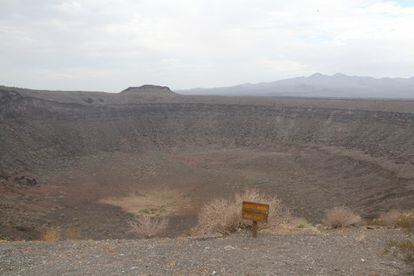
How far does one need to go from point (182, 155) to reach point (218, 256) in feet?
115

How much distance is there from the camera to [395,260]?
9.78 metres

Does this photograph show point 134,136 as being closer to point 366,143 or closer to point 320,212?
point 366,143

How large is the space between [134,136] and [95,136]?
181 inches

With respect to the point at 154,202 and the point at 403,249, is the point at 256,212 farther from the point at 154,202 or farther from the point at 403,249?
the point at 154,202

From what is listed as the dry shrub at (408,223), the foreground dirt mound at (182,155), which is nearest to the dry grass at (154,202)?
the foreground dirt mound at (182,155)

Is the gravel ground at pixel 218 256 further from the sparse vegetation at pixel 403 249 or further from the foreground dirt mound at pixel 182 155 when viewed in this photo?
the foreground dirt mound at pixel 182 155

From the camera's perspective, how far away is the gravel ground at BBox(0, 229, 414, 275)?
907 centimetres

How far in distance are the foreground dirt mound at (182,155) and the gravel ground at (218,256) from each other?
10152mm

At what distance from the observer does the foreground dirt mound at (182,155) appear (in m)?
26.3

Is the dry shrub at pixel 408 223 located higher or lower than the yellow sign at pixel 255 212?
lower

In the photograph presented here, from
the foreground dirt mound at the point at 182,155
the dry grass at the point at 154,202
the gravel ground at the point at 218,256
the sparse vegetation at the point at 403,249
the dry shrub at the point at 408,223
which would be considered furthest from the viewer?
the dry grass at the point at 154,202

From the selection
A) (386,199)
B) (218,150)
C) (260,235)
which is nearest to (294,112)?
(218,150)

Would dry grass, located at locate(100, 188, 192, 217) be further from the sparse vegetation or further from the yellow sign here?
the sparse vegetation

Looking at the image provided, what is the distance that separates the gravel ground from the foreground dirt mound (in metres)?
10.2
